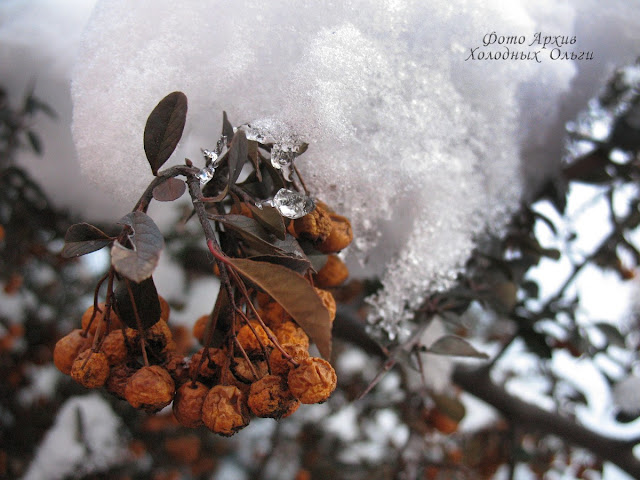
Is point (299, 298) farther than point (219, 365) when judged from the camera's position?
No

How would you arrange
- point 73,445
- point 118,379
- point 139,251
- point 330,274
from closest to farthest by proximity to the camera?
point 139,251 → point 118,379 → point 330,274 → point 73,445

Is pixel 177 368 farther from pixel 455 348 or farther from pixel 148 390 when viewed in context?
pixel 455 348

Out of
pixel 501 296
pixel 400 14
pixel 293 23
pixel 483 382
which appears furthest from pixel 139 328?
pixel 483 382

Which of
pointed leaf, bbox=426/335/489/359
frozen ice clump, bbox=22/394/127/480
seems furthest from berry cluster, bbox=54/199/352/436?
frozen ice clump, bbox=22/394/127/480

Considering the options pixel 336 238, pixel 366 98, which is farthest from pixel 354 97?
pixel 336 238

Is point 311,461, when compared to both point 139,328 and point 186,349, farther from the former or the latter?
point 139,328

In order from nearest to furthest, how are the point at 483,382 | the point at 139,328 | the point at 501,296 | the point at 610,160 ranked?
1. the point at 139,328
2. the point at 501,296
3. the point at 610,160
4. the point at 483,382
